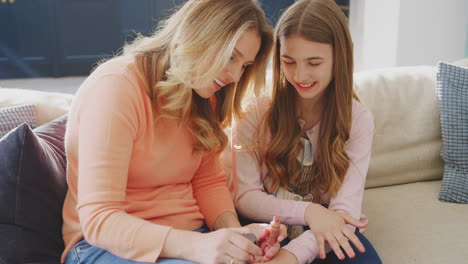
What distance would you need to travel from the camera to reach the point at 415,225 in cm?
163

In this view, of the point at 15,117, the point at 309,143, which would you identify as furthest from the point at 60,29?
the point at 309,143

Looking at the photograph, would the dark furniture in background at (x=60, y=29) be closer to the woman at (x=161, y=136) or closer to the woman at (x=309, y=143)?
the woman at (x=309, y=143)

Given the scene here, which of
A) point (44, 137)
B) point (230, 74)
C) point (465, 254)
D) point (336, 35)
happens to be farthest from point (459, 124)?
point (44, 137)

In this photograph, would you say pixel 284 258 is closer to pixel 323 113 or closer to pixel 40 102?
pixel 323 113

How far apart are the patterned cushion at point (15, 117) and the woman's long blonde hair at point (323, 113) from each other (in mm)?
704

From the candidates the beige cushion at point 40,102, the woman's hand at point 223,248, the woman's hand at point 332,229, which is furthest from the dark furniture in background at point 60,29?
the woman's hand at point 223,248

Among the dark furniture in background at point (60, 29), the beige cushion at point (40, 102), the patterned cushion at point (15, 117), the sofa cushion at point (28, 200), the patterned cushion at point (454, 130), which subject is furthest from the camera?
the dark furniture in background at point (60, 29)

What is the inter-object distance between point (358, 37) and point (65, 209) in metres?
2.27

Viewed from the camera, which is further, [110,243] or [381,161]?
[381,161]

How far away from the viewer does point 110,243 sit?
1.04 m

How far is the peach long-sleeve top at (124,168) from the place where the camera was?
1.03 metres

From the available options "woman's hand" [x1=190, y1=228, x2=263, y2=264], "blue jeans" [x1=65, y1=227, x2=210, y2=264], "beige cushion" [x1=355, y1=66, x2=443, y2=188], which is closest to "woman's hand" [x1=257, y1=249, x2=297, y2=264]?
"woman's hand" [x1=190, y1=228, x2=263, y2=264]

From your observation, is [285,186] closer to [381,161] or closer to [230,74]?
[230,74]

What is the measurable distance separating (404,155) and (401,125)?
0.11 meters
